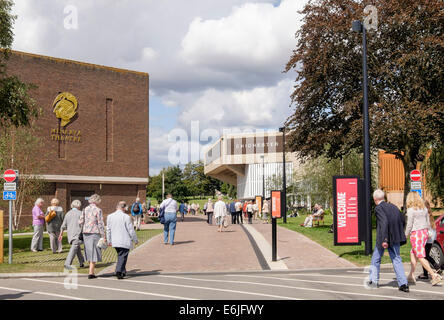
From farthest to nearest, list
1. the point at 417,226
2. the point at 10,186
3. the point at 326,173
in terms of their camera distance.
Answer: the point at 326,173, the point at 10,186, the point at 417,226

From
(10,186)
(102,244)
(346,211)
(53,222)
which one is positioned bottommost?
(102,244)

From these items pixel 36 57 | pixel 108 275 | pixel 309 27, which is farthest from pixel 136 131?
pixel 108 275

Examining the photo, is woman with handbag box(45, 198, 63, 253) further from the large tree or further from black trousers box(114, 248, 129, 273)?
the large tree

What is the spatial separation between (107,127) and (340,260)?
30.8 m

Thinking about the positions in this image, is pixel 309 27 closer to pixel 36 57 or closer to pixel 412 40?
pixel 412 40

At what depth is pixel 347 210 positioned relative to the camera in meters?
13.3

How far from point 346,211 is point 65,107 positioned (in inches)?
1176

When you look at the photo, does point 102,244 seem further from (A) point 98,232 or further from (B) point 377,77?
(B) point 377,77

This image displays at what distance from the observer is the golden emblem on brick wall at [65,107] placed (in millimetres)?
38219

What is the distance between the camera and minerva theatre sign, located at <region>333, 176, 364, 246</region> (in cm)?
1312

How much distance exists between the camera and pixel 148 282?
9914mm

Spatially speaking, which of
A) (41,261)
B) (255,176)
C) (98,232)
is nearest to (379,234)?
(98,232)

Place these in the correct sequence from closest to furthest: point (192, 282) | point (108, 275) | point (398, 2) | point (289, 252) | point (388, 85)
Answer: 1. point (192, 282)
2. point (108, 275)
3. point (289, 252)
4. point (398, 2)
5. point (388, 85)

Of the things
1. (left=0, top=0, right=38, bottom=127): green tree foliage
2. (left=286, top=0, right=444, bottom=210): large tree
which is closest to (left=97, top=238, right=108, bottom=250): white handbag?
(left=0, top=0, right=38, bottom=127): green tree foliage
